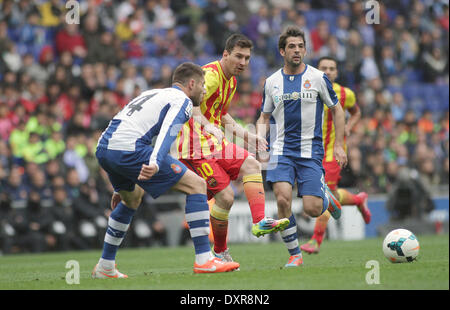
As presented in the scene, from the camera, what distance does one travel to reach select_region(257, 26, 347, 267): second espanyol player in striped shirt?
853cm

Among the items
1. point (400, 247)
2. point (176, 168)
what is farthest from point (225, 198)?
point (400, 247)

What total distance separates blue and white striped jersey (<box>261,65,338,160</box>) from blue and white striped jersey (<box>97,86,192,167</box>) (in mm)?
1824

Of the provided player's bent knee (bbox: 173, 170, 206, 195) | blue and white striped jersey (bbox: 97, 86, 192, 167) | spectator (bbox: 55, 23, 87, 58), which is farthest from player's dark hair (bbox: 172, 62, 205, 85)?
spectator (bbox: 55, 23, 87, 58)

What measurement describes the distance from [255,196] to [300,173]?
0.75 m

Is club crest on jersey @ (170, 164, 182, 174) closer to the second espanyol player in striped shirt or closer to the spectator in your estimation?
the second espanyol player in striped shirt

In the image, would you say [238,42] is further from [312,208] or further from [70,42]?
[70,42]

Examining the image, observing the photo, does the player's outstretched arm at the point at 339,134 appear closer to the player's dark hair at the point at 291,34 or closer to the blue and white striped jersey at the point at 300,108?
the blue and white striped jersey at the point at 300,108

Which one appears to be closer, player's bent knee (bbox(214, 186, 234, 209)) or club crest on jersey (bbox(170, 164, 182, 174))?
club crest on jersey (bbox(170, 164, 182, 174))

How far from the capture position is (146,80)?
57.8 feet

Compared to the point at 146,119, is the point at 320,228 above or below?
below

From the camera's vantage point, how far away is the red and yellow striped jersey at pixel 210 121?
8.36 metres

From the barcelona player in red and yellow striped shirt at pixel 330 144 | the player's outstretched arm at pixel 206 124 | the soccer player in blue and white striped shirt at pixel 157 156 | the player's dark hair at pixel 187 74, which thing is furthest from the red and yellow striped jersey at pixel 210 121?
the barcelona player in red and yellow striped shirt at pixel 330 144

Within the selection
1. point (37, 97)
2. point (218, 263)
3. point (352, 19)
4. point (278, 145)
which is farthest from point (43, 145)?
point (352, 19)

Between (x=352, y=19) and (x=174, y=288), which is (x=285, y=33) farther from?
(x=352, y=19)
